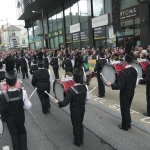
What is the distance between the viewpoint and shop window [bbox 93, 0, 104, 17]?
19469 millimetres

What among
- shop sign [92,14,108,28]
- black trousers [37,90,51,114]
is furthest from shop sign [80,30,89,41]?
black trousers [37,90,51,114]

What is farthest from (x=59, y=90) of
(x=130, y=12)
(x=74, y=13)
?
(x=74, y=13)

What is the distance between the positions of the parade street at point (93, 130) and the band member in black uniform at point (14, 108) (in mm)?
608

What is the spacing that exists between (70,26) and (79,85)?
2348 cm

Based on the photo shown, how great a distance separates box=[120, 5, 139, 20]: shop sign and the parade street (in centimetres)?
1002

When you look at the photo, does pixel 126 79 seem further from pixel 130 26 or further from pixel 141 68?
pixel 130 26

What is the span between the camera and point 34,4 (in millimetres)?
29953

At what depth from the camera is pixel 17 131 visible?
391 centimetres

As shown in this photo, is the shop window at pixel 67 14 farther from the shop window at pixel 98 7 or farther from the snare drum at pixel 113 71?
the snare drum at pixel 113 71

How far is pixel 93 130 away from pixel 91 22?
17835 millimetres

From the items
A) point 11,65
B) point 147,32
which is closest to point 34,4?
point 147,32

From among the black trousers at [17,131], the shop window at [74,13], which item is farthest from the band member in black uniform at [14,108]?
the shop window at [74,13]

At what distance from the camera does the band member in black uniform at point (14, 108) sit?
367cm

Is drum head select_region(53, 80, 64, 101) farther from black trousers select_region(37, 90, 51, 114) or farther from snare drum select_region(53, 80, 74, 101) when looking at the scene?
black trousers select_region(37, 90, 51, 114)
